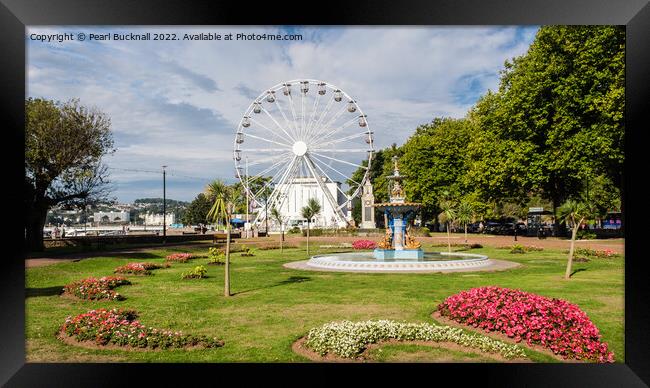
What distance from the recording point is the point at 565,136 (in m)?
35.5

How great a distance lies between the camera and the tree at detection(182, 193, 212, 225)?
101 metres

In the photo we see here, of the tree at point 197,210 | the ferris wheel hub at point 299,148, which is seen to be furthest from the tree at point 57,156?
the tree at point 197,210

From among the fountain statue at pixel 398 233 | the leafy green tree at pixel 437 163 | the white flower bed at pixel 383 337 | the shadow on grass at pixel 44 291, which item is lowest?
the shadow on grass at pixel 44 291

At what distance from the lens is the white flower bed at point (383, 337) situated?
9.34 meters

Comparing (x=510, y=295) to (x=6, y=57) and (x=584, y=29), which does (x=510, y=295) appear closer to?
(x=6, y=57)

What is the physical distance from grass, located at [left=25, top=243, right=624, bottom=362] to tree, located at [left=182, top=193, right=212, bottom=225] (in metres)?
78.6

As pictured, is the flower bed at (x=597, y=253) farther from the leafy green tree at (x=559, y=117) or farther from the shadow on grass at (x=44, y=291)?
the shadow on grass at (x=44, y=291)

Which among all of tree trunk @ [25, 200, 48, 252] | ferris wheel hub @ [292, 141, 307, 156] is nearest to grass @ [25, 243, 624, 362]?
tree trunk @ [25, 200, 48, 252]

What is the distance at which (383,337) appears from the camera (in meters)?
10.2

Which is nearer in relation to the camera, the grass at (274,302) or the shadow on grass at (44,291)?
the grass at (274,302)
